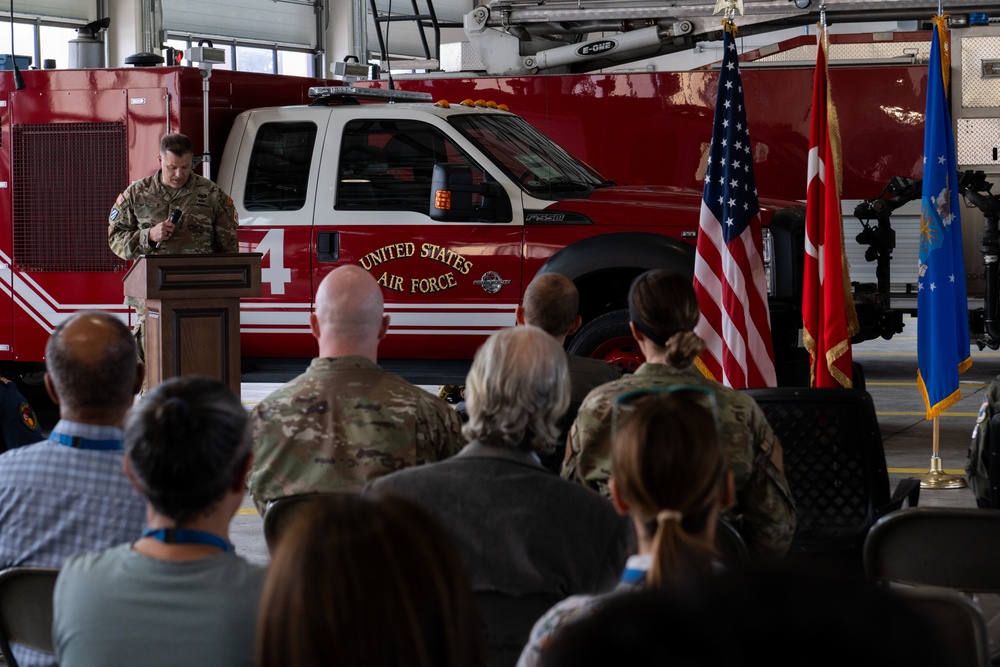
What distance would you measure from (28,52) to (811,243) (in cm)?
1697

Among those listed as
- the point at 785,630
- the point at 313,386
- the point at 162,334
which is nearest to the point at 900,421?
the point at 162,334

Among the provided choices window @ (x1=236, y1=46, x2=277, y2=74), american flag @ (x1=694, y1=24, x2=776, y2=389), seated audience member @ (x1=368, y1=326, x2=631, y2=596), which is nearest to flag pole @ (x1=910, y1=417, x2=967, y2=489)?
american flag @ (x1=694, y1=24, x2=776, y2=389)

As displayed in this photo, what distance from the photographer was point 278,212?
797cm

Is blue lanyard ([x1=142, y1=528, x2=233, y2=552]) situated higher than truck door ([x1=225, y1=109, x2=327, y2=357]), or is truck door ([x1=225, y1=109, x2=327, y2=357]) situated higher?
truck door ([x1=225, y1=109, x2=327, y2=357])

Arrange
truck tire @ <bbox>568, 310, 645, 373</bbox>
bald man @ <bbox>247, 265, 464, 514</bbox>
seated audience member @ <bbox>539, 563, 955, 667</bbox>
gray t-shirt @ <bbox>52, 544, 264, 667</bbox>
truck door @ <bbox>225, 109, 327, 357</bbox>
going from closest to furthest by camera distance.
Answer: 1. seated audience member @ <bbox>539, 563, 955, 667</bbox>
2. gray t-shirt @ <bbox>52, 544, 264, 667</bbox>
3. bald man @ <bbox>247, 265, 464, 514</bbox>
4. truck tire @ <bbox>568, 310, 645, 373</bbox>
5. truck door @ <bbox>225, 109, 327, 357</bbox>

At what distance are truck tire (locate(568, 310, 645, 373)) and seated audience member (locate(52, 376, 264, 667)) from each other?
534 centimetres

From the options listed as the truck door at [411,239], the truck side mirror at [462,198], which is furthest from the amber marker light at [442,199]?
the truck door at [411,239]

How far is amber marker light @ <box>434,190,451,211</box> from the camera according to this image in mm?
7316

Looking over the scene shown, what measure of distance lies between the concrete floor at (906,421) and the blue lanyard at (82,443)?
2.91 metres

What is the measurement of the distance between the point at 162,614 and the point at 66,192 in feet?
22.6

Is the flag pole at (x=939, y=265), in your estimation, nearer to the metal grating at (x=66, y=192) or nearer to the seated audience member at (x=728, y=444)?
Result: the seated audience member at (x=728, y=444)

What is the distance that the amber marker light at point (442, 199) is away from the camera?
732 cm

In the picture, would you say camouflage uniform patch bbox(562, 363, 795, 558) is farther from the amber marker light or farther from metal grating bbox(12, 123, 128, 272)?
metal grating bbox(12, 123, 128, 272)

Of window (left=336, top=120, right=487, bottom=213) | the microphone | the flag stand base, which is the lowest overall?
the flag stand base
